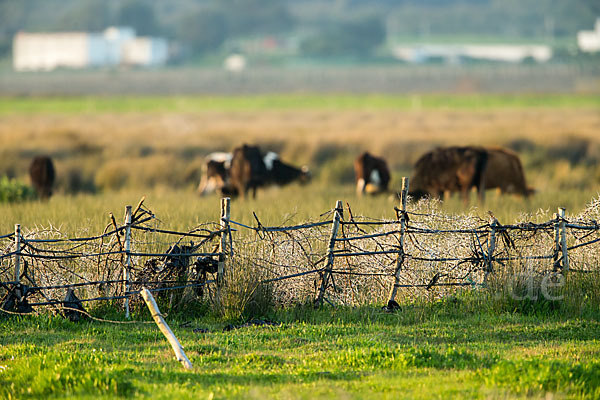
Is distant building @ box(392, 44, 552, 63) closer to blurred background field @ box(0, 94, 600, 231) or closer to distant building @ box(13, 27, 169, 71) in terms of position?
distant building @ box(13, 27, 169, 71)

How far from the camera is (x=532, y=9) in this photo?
183375 millimetres

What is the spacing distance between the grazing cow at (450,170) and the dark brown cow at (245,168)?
4.33 m

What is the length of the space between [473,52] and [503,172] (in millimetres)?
118411

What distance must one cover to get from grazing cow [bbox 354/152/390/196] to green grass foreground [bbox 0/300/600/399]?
10.7 m

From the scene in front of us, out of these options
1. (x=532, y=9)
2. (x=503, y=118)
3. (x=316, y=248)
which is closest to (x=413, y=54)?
(x=532, y=9)

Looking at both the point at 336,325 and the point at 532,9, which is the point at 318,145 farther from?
the point at 532,9

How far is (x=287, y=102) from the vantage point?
73.9 metres

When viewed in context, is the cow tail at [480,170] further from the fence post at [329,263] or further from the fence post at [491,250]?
the fence post at [329,263]

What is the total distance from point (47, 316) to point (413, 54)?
130 m

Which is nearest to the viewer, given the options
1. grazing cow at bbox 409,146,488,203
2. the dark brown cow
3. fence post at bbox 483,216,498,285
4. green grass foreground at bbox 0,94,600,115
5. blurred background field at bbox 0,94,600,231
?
fence post at bbox 483,216,498,285

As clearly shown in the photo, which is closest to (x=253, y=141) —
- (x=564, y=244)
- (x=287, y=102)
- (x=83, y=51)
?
(x=564, y=244)

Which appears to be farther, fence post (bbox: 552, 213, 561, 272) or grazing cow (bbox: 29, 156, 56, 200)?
grazing cow (bbox: 29, 156, 56, 200)

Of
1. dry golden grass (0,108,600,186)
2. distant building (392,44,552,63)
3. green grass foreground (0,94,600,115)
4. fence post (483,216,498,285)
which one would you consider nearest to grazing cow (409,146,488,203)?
fence post (483,216,498,285)

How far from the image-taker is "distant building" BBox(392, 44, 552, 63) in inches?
4924
